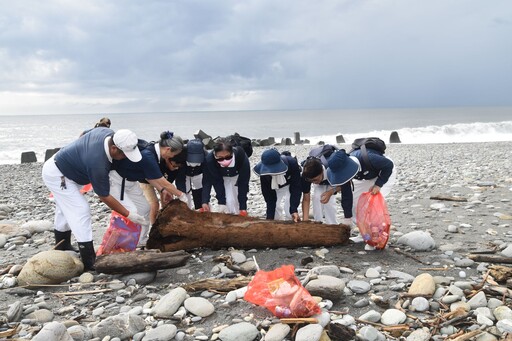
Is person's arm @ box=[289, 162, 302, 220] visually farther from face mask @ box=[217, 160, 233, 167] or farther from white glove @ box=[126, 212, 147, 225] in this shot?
white glove @ box=[126, 212, 147, 225]

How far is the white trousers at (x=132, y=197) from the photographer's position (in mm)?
5348

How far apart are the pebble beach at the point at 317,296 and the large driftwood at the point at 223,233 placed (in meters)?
0.12

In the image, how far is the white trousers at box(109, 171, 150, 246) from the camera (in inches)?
211

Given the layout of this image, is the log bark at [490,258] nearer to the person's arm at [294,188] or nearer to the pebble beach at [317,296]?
the pebble beach at [317,296]

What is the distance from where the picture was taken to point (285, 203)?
21.9 ft

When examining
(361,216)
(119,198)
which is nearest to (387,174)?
(361,216)

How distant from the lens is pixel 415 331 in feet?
10.3

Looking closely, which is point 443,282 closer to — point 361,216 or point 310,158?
point 361,216

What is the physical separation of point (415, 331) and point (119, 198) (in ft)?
12.3

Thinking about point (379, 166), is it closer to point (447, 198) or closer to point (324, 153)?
point (324, 153)

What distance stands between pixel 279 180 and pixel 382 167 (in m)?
1.39

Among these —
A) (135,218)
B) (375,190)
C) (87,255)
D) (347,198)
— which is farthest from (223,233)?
(375,190)

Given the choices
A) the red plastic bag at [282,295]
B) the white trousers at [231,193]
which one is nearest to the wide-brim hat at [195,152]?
the white trousers at [231,193]

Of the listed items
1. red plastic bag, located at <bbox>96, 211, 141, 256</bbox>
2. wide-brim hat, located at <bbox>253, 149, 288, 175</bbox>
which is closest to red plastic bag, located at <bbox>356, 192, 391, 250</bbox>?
wide-brim hat, located at <bbox>253, 149, 288, 175</bbox>
